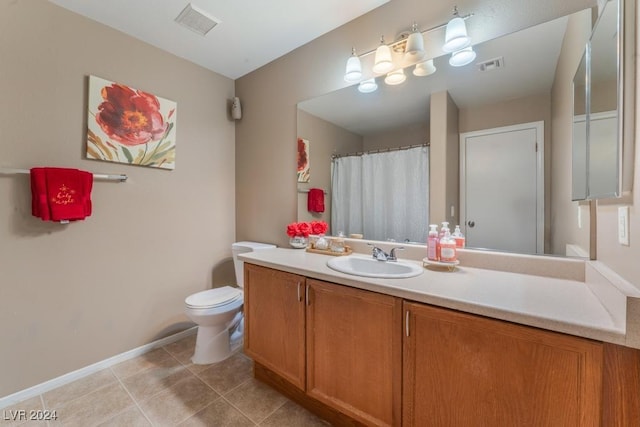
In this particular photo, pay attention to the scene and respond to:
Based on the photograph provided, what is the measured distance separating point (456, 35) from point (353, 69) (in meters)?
0.65

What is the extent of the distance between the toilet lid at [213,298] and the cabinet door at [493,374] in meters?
1.42

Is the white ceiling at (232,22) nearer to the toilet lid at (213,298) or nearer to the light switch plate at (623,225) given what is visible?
the light switch plate at (623,225)

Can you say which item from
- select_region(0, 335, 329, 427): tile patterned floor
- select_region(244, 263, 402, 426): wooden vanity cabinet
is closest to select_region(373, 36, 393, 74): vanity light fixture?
select_region(244, 263, 402, 426): wooden vanity cabinet

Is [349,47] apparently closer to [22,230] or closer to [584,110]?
[584,110]

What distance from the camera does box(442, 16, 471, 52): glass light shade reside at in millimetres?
1370

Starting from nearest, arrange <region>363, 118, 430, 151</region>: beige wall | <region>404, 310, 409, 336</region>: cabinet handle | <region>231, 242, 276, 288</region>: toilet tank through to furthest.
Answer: <region>404, 310, 409, 336</region>: cabinet handle → <region>363, 118, 430, 151</region>: beige wall → <region>231, 242, 276, 288</region>: toilet tank

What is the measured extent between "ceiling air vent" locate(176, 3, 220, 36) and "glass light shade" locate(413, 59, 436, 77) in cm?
145

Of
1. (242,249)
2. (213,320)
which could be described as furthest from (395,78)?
(213,320)

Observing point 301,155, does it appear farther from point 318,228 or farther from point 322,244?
point 322,244

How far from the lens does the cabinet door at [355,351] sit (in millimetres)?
1083

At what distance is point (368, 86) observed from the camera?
1.80 metres

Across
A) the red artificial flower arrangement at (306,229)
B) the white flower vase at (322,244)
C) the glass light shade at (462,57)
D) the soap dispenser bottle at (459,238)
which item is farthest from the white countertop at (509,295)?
the glass light shade at (462,57)

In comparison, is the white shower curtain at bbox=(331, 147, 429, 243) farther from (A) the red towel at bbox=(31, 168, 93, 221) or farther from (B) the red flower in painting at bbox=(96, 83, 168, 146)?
(A) the red towel at bbox=(31, 168, 93, 221)

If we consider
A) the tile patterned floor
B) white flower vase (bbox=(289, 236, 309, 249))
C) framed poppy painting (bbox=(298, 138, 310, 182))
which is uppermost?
framed poppy painting (bbox=(298, 138, 310, 182))
